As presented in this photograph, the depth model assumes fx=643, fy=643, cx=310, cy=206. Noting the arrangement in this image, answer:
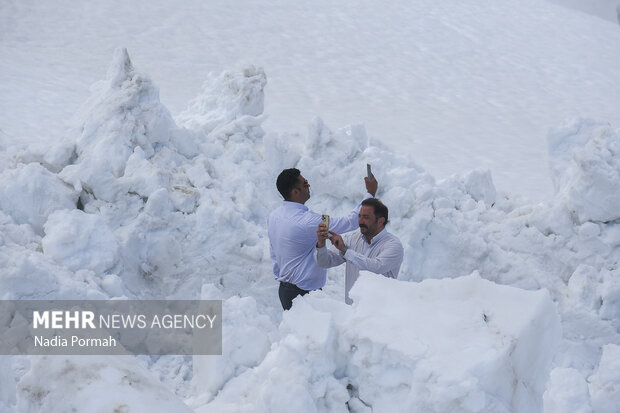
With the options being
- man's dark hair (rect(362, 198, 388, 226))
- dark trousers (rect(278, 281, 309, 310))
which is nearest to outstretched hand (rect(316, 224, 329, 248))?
man's dark hair (rect(362, 198, 388, 226))

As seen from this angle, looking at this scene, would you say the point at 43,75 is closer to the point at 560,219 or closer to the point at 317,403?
the point at 560,219

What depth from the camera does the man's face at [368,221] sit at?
3.14 meters

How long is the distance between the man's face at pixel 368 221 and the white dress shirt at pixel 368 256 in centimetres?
6

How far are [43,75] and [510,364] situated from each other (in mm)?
9831

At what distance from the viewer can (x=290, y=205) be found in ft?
11.0

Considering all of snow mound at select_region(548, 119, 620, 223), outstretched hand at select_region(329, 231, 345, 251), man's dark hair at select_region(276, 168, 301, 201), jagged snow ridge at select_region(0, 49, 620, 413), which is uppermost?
man's dark hair at select_region(276, 168, 301, 201)

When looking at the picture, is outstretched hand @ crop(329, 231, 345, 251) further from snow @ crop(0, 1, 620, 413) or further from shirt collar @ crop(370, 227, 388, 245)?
snow @ crop(0, 1, 620, 413)

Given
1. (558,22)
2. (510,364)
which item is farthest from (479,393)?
(558,22)

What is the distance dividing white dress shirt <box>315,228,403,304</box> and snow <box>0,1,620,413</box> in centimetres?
23

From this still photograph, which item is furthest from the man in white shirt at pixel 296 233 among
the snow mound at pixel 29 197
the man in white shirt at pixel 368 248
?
the snow mound at pixel 29 197

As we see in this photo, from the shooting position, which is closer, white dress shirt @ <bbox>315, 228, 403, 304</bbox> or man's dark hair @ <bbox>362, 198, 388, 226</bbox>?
white dress shirt @ <bbox>315, 228, 403, 304</bbox>

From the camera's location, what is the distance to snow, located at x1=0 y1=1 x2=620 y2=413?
2.12 meters

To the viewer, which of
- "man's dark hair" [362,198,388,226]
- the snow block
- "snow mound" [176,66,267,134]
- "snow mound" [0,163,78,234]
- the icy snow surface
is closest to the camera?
the snow block

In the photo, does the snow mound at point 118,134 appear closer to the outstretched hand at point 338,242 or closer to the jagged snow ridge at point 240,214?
the jagged snow ridge at point 240,214
